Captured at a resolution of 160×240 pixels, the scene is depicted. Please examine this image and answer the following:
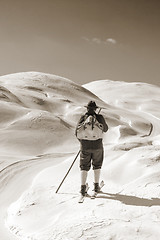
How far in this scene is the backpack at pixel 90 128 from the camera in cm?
470

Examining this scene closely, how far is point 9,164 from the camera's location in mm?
7758

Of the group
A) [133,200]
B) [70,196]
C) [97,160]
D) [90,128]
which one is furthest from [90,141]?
[133,200]

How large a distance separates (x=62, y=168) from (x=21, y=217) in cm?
306

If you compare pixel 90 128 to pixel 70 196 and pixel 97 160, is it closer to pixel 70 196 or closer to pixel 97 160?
→ pixel 97 160

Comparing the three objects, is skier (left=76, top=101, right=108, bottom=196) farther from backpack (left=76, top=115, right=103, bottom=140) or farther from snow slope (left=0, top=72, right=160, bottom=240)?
snow slope (left=0, top=72, right=160, bottom=240)

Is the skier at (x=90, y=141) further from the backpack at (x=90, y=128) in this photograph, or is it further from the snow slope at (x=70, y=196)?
the snow slope at (x=70, y=196)

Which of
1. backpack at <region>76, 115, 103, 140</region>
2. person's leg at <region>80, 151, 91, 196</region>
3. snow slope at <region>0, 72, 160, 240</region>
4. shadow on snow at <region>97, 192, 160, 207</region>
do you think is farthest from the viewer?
person's leg at <region>80, 151, 91, 196</region>

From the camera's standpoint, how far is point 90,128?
4715 mm

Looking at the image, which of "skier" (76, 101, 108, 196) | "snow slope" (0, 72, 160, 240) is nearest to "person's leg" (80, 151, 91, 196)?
"skier" (76, 101, 108, 196)

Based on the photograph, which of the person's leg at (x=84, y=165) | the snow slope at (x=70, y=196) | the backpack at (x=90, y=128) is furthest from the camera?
the person's leg at (x=84, y=165)

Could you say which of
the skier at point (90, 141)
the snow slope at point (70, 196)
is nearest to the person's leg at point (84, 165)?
the skier at point (90, 141)

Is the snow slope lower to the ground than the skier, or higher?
lower

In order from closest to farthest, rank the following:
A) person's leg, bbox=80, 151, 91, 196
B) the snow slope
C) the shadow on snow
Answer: the snow slope, the shadow on snow, person's leg, bbox=80, 151, 91, 196

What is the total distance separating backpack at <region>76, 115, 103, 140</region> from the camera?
185 inches
